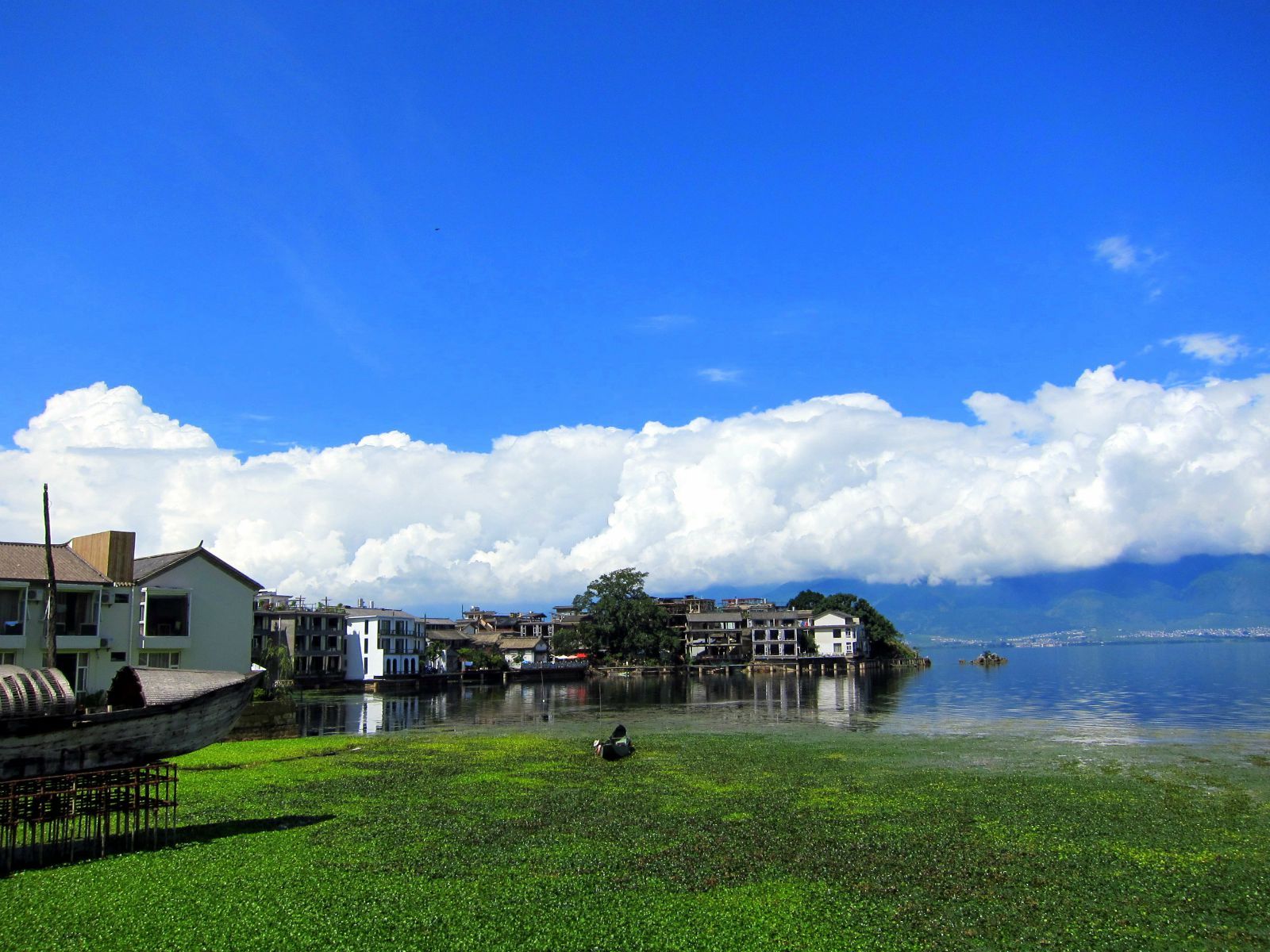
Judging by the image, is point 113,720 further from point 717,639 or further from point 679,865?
point 717,639

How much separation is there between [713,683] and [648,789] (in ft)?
279

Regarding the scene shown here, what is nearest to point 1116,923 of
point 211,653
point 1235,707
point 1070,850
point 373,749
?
point 1070,850

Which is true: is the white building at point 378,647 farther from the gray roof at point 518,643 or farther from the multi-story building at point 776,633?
the multi-story building at point 776,633

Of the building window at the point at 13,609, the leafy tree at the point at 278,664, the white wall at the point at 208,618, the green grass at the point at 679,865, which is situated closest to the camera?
the green grass at the point at 679,865

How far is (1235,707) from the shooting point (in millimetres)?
62969

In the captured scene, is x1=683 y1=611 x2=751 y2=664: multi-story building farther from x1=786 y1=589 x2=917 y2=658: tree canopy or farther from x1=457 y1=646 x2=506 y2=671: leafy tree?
x1=457 y1=646 x2=506 y2=671: leafy tree

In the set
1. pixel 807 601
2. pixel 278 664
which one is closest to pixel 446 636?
pixel 278 664

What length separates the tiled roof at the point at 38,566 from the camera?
139 ft

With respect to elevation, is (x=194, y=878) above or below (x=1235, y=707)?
above

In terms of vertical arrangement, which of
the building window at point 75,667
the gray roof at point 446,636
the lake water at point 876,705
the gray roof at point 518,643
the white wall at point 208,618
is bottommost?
the lake water at point 876,705

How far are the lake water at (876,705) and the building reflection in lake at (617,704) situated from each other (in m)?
0.15

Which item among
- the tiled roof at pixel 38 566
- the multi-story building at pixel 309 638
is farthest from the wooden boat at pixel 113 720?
the multi-story building at pixel 309 638

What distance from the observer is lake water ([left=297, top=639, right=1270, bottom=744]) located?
5175cm

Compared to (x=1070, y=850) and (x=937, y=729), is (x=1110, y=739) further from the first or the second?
(x=1070, y=850)
